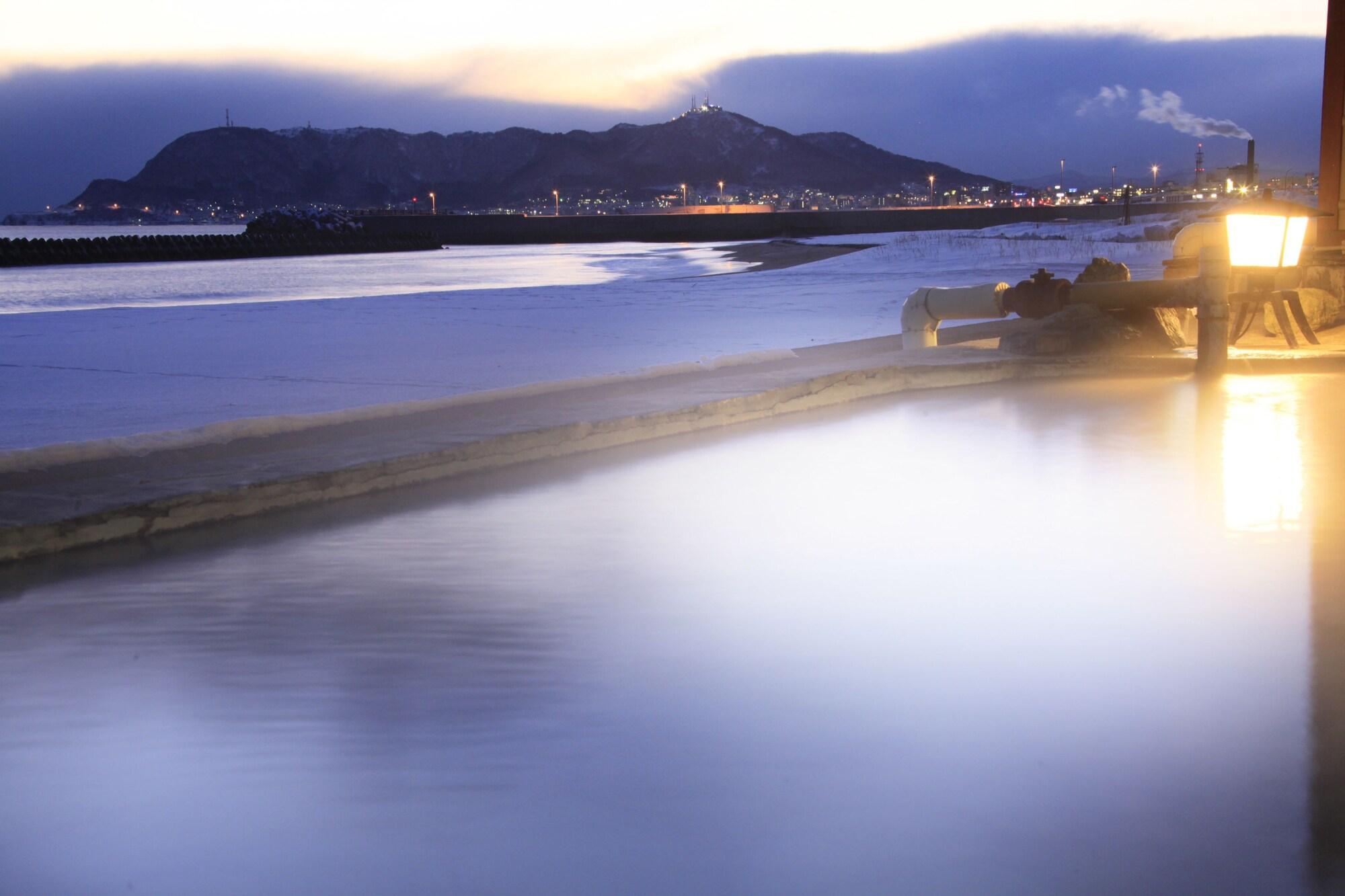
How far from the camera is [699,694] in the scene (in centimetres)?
320

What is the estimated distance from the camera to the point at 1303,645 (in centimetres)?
352

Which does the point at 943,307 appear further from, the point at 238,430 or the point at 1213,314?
the point at 238,430

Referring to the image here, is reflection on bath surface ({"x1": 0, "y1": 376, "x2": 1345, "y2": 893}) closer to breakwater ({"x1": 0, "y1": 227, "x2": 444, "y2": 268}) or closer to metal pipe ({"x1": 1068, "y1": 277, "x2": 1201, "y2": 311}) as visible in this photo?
metal pipe ({"x1": 1068, "y1": 277, "x2": 1201, "y2": 311})

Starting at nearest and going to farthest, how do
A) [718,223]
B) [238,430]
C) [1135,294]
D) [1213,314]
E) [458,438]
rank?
[458,438] → [238,430] → [1213,314] → [1135,294] → [718,223]

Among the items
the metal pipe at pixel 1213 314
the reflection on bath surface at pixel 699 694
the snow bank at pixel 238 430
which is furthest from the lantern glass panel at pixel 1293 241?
the snow bank at pixel 238 430

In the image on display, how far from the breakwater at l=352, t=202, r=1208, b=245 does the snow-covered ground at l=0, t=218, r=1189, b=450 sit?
43618 millimetres

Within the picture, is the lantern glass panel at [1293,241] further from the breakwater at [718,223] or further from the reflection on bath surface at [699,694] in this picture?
the breakwater at [718,223]

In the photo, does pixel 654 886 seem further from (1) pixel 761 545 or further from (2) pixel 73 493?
(2) pixel 73 493

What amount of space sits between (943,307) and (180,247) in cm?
5305

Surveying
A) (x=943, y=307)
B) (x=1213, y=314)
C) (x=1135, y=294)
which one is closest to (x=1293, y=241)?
(x=1213, y=314)

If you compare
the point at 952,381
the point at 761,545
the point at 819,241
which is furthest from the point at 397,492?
the point at 819,241

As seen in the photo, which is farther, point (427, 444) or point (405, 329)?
point (405, 329)

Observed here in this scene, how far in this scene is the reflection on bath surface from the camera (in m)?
2.32

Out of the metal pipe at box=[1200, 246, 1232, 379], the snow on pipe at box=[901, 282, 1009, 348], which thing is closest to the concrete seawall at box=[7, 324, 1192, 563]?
the metal pipe at box=[1200, 246, 1232, 379]
